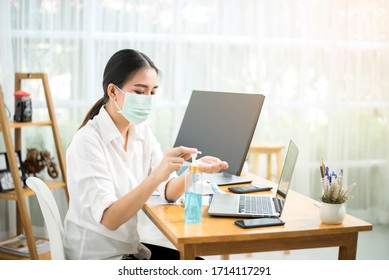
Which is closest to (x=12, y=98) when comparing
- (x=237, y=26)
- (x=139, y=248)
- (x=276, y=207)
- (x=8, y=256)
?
(x=8, y=256)

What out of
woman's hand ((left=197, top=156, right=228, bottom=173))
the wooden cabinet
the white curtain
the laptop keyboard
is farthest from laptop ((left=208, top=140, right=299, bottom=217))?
the white curtain

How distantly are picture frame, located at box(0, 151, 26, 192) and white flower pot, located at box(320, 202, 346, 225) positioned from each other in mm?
1983

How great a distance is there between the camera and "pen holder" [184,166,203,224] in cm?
171

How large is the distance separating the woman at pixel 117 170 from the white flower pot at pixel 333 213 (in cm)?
39

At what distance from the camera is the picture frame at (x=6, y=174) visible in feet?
10.1

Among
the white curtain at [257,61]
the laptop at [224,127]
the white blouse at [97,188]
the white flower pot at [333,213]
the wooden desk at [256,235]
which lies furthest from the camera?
the white curtain at [257,61]

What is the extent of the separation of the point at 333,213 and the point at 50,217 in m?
0.88

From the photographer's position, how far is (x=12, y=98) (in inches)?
135

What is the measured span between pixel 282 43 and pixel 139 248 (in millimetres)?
2365

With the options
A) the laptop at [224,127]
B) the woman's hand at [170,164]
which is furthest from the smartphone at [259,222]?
the laptop at [224,127]

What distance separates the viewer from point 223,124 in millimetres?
2273

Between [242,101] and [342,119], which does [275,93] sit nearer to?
[342,119]

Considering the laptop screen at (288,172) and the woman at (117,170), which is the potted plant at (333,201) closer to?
the laptop screen at (288,172)

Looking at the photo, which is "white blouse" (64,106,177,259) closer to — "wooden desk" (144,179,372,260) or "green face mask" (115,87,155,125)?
"green face mask" (115,87,155,125)
